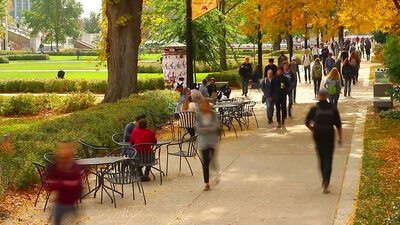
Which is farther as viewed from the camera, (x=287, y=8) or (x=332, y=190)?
(x=287, y=8)

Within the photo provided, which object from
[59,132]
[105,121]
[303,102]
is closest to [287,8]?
[303,102]

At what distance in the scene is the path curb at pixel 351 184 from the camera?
368 inches

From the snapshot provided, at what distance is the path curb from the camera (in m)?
9.36

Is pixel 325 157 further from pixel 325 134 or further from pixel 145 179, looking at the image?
pixel 145 179

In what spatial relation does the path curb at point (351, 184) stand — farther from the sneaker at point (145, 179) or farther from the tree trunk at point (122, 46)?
the tree trunk at point (122, 46)

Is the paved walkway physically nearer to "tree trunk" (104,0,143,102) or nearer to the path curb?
the path curb

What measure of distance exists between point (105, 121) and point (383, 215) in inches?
306

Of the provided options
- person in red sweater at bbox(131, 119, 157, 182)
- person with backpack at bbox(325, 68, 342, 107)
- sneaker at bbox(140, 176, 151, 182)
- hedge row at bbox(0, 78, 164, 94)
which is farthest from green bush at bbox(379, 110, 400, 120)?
hedge row at bbox(0, 78, 164, 94)

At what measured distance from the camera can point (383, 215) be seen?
365 inches

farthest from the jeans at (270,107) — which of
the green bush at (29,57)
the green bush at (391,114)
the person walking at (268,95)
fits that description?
the green bush at (29,57)

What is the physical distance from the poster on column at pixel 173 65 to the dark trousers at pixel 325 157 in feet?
52.4

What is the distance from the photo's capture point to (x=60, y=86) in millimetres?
36438

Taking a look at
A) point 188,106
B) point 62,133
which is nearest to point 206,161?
point 62,133

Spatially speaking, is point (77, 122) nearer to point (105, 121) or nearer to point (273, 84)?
point (105, 121)
